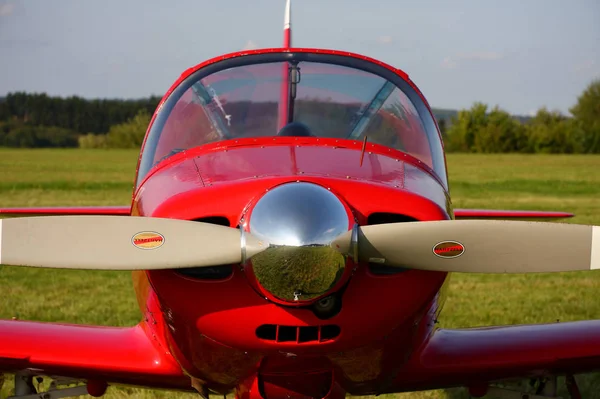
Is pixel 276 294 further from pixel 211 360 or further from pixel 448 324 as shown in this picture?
pixel 448 324

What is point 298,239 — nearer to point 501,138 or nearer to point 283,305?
point 283,305

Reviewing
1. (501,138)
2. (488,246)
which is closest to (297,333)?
(488,246)

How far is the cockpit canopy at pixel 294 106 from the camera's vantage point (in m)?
4.39

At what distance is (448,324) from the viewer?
26.2 feet

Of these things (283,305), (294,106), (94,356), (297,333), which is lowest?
(94,356)

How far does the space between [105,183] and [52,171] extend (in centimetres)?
1035

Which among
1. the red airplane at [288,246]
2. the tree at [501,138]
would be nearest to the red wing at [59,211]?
the red airplane at [288,246]

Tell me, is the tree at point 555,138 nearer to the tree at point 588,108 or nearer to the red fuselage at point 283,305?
the tree at point 588,108

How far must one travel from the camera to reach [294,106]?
457 cm

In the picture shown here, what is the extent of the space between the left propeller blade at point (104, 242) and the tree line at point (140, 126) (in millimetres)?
77002

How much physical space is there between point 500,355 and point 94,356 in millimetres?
2246

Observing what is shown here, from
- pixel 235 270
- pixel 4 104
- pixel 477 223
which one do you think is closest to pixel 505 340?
pixel 477 223

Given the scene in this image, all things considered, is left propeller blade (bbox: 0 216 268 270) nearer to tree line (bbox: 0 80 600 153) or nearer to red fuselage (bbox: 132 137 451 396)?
red fuselage (bbox: 132 137 451 396)

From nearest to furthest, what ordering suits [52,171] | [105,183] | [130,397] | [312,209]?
[312,209] < [130,397] < [105,183] < [52,171]
